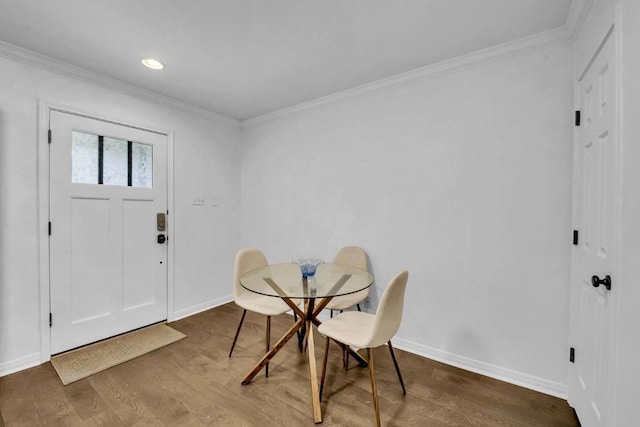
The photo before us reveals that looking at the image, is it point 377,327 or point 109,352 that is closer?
point 377,327

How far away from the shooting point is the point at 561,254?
1931 mm

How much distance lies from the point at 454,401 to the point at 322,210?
2.05 metres

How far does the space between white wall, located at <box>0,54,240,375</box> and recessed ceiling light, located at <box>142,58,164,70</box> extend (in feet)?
2.00

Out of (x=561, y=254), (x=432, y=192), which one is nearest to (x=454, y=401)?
(x=561, y=254)

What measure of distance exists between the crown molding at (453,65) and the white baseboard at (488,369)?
237cm

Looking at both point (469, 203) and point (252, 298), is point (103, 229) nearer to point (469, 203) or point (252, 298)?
point (252, 298)

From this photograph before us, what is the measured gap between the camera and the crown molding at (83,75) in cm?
216

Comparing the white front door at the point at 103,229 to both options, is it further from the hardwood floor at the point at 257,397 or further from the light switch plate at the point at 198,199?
the hardwood floor at the point at 257,397

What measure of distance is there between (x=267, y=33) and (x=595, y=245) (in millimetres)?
2403

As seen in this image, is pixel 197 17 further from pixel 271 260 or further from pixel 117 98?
pixel 271 260

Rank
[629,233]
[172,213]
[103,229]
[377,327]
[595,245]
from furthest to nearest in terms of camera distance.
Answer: [172,213] < [103,229] < [377,327] < [595,245] < [629,233]

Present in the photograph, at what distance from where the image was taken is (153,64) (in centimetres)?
242

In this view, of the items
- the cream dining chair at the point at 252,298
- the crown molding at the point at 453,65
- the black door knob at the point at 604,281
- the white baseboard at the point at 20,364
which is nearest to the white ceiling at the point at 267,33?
the crown molding at the point at 453,65

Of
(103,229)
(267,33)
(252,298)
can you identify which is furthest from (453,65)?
(103,229)
